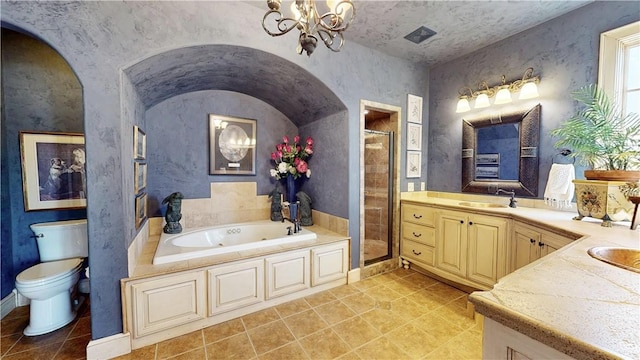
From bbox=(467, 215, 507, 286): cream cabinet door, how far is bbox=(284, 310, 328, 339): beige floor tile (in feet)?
5.40

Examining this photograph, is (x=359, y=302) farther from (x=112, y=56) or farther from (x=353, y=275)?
(x=112, y=56)

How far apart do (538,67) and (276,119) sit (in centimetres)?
311

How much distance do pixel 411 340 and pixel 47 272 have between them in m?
3.01

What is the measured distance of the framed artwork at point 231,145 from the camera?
9.95 ft

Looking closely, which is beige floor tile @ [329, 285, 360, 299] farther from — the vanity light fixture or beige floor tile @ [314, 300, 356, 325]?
the vanity light fixture

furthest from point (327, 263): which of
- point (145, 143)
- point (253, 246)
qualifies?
point (145, 143)

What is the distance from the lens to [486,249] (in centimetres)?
229

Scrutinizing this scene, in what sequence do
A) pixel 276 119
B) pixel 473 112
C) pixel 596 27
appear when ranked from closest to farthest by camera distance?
1. pixel 596 27
2. pixel 473 112
3. pixel 276 119

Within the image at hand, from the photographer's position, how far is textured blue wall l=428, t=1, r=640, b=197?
2.06m

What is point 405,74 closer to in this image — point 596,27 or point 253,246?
point 596,27

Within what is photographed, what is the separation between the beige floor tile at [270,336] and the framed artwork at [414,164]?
240 centimetres

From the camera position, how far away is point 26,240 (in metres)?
2.17

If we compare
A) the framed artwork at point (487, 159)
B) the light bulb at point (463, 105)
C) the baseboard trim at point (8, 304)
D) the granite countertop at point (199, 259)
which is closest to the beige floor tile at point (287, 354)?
the granite countertop at point (199, 259)

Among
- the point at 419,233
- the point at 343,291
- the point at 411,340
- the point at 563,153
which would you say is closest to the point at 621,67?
the point at 563,153
